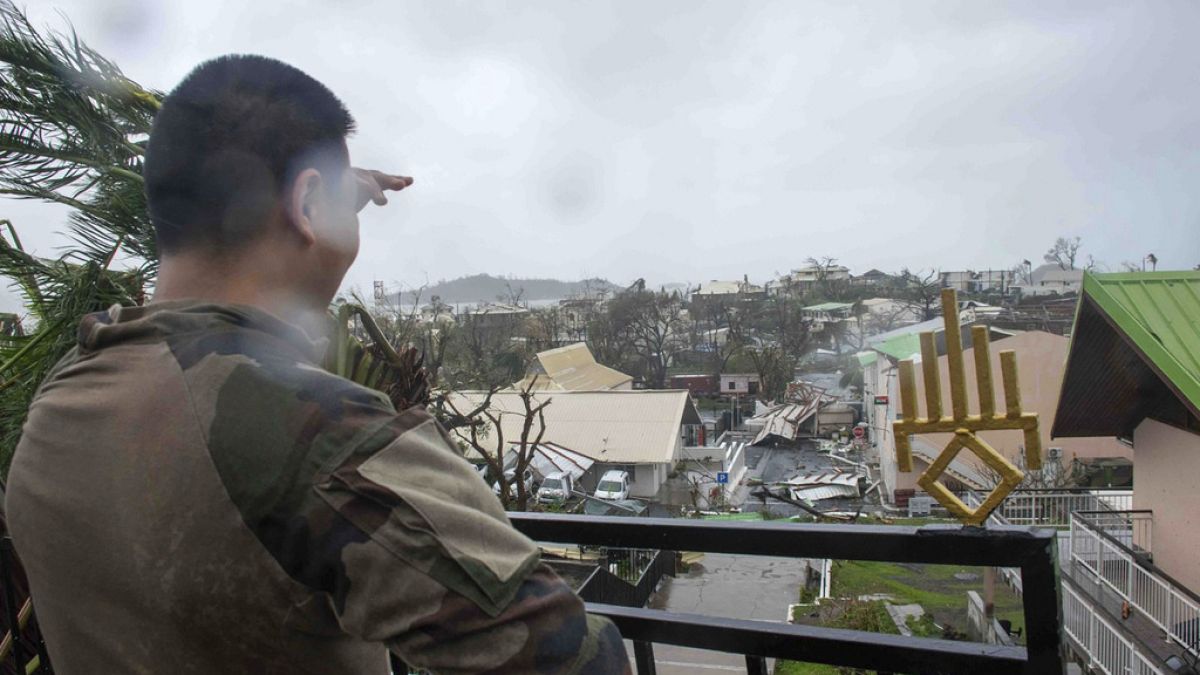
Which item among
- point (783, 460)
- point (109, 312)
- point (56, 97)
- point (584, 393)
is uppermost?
point (56, 97)

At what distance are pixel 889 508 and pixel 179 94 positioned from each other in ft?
59.9

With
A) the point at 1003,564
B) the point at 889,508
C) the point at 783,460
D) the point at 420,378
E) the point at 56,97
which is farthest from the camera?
the point at 783,460

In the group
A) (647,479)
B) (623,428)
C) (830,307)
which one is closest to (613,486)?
(647,479)

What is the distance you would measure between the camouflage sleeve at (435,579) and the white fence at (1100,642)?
6.77 meters

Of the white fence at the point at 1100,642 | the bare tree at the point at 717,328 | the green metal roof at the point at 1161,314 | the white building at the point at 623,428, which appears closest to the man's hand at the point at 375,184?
the green metal roof at the point at 1161,314

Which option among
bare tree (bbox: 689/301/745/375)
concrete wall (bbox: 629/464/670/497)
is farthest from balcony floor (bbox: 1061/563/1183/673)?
bare tree (bbox: 689/301/745/375)

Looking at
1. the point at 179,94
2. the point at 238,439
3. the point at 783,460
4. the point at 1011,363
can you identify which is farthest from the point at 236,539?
the point at 783,460

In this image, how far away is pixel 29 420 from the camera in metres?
0.75

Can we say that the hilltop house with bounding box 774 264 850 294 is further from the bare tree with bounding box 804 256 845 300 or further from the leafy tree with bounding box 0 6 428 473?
the leafy tree with bounding box 0 6 428 473

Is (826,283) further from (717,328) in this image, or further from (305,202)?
(305,202)

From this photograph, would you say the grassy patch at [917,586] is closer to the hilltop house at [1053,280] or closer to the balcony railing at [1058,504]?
the balcony railing at [1058,504]

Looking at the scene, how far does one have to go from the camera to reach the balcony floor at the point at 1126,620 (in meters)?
6.41

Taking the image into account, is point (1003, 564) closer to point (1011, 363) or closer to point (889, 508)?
point (1011, 363)

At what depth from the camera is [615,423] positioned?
64.5 ft
